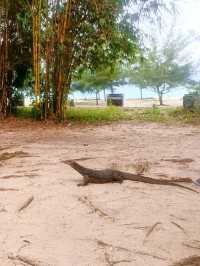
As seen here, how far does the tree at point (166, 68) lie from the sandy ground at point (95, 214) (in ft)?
44.2

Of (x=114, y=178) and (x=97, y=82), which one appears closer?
(x=114, y=178)

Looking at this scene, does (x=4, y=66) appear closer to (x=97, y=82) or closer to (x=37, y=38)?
(x=37, y=38)

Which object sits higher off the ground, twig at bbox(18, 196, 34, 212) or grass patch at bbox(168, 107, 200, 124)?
grass patch at bbox(168, 107, 200, 124)

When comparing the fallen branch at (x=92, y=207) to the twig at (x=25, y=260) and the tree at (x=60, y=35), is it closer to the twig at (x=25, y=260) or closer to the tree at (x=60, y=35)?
the twig at (x=25, y=260)

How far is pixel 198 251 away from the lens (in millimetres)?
2412

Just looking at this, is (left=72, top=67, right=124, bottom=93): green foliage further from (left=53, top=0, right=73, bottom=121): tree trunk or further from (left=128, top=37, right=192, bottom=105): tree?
(left=53, top=0, right=73, bottom=121): tree trunk

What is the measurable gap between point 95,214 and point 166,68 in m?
16.2

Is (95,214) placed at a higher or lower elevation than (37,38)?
lower

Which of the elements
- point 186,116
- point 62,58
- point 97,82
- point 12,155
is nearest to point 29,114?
point 62,58

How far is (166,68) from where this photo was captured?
61.2 ft

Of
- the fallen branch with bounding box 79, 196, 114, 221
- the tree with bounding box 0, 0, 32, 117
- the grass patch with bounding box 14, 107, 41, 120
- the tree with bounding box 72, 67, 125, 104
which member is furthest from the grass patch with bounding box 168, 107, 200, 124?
the fallen branch with bounding box 79, 196, 114, 221

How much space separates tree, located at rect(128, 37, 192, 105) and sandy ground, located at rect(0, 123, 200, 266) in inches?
530

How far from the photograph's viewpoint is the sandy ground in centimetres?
237

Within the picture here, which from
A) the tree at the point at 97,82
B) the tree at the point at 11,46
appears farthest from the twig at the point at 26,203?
the tree at the point at 97,82
